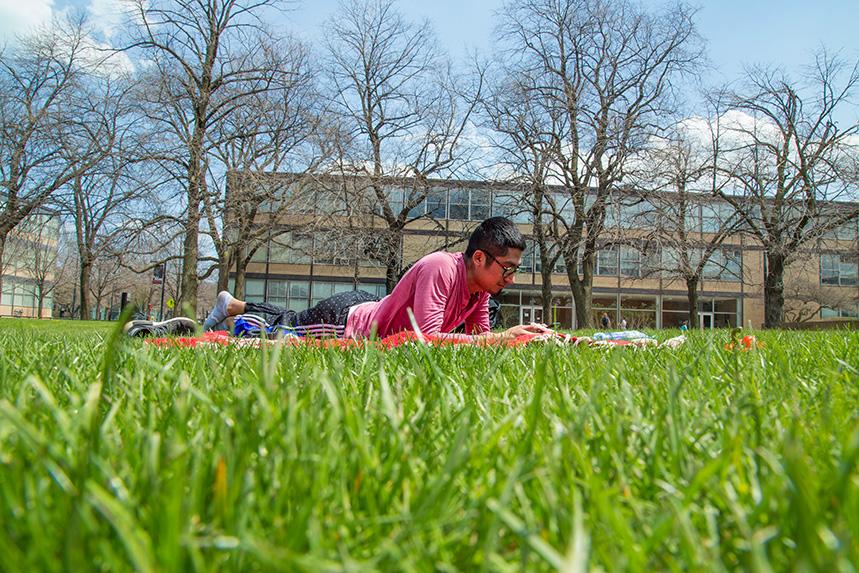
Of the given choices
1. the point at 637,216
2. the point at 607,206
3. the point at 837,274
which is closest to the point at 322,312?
the point at 607,206

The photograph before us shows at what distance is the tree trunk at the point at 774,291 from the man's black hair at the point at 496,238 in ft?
67.8

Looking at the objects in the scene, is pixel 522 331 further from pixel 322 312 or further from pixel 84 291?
pixel 84 291

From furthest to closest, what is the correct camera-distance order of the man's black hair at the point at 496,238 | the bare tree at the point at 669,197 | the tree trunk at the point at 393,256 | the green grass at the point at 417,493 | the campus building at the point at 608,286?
the campus building at the point at 608,286 → the tree trunk at the point at 393,256 → the bare tree at the point at 669,197 → the man's black hair at the point at 496,238 → the green grass at the point at 417,493

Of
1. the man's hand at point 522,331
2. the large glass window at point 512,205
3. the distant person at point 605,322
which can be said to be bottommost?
the distant person at point 605,322

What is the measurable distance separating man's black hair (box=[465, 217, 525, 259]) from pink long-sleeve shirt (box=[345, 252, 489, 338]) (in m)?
0.25

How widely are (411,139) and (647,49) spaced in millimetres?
9220

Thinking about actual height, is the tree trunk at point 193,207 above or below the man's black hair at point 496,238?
above

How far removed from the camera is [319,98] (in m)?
22.4

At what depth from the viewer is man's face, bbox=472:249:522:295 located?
4.89 m

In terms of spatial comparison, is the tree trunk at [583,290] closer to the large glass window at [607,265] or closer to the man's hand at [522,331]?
the man's hand at [522,331]

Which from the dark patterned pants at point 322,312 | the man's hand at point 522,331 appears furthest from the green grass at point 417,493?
the dark patterned pants at point 322,312

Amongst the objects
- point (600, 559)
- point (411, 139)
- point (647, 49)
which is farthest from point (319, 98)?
point (600, 559)

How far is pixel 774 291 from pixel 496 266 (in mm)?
21885

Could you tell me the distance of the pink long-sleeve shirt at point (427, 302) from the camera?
4.68m
